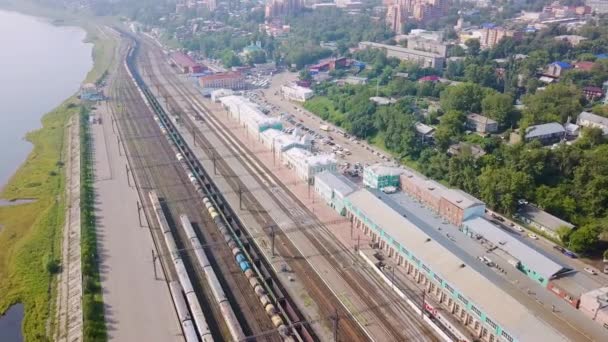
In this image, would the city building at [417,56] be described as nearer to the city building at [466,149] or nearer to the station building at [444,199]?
the city building at [466,149]

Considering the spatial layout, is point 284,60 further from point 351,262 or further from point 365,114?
point 351,262

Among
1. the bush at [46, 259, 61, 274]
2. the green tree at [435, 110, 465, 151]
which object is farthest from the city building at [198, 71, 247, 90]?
the bush at [46, 259, 61, 274]

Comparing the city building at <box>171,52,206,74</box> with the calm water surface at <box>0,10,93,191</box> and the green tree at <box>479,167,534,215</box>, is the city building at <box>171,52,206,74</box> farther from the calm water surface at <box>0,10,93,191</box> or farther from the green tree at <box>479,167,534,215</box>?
the green tree at <box>479,167,534,215</box>

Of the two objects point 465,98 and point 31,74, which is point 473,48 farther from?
point 31,74

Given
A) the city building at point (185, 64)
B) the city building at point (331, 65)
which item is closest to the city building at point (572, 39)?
the city building at point (331, 65)

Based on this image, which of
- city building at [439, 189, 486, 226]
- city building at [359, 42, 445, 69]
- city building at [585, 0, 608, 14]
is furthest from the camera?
city building at [585, 0, 608, 14]

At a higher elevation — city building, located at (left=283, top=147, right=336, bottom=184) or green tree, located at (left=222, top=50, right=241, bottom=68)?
green tree, located at (left=222, top=50, right=241, bottom=68)
